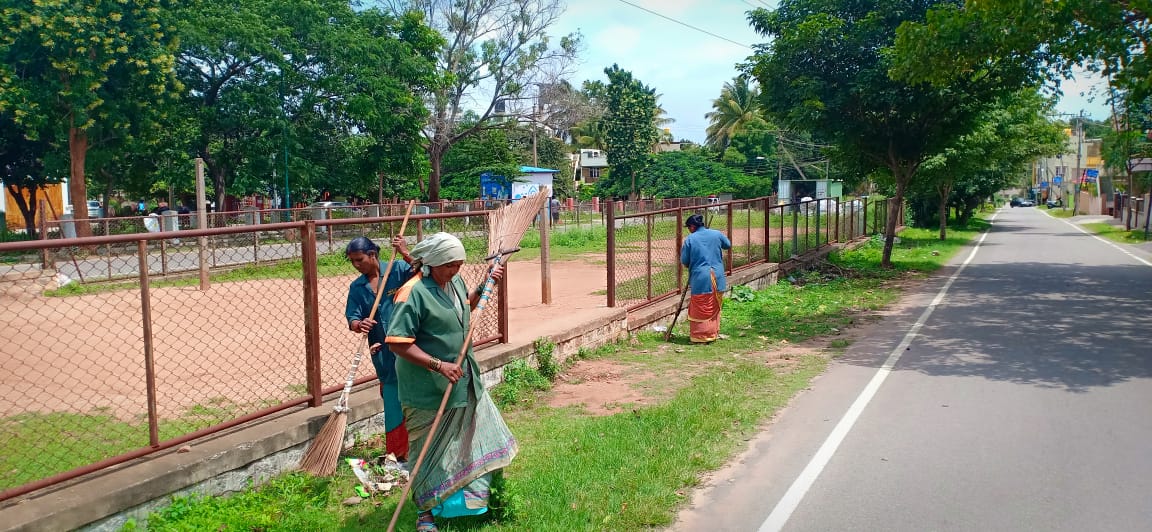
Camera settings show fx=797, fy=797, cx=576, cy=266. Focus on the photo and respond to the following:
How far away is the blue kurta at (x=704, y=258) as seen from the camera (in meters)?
10.0

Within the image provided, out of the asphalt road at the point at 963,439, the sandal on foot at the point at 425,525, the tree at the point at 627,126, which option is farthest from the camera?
the tree at the point at 627,126

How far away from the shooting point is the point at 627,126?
55812 millimetres

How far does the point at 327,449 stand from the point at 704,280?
5939 mm

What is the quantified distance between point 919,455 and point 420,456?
11.6 feet

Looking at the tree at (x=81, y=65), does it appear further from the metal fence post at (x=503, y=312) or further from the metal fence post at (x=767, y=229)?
the metal fence post at (x=503, y=312)

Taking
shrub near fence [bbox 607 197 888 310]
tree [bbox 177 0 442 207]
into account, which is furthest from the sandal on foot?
tree [bbox 177 0 442 207]

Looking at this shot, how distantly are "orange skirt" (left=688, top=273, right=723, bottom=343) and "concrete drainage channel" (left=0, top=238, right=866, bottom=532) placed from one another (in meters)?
5.01

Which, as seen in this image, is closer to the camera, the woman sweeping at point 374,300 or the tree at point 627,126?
the woman sweeping at point 374,300

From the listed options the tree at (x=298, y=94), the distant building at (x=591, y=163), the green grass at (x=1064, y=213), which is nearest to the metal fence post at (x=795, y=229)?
→ the tree at (x=298, y=94)

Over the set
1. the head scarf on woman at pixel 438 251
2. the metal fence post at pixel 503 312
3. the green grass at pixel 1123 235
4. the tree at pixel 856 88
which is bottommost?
the green grass at pixel 1123 235

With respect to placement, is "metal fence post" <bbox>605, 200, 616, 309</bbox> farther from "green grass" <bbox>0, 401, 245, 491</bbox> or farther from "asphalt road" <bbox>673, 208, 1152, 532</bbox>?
"green grass" <bbox>0, 401, 245, 491</bbox>

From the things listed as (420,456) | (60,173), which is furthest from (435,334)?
(60,173)

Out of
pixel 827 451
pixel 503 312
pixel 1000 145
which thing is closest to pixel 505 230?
pixel 503 312

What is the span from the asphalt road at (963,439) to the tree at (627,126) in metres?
45.6
